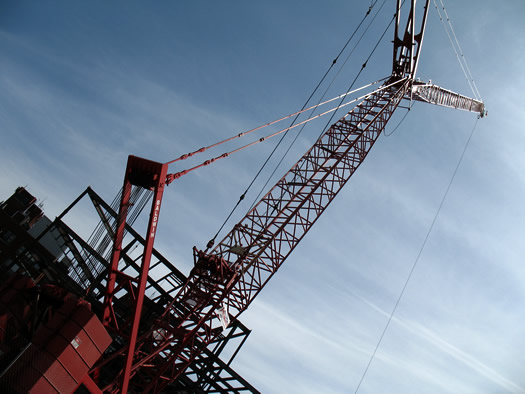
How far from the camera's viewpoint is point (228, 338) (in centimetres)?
2642

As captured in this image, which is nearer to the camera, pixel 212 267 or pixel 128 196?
pixel 128 196

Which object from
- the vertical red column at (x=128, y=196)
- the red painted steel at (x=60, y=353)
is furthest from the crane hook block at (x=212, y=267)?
the red painted steel at (x=60, y=353)

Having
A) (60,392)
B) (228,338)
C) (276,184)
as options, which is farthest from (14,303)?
(276,184)

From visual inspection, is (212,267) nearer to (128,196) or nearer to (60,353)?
(128,196)

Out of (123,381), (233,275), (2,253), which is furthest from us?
(233,275)

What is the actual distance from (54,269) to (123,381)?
8.88m

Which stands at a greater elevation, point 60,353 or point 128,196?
point 128,196

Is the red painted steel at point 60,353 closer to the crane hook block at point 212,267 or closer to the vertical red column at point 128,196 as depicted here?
the vertical red column at point 128,196

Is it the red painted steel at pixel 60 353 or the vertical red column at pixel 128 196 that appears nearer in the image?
the red painted steel at pixel 60 353

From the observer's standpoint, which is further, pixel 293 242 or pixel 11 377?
pixel 293 242

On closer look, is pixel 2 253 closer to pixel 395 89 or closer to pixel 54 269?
pixel 54 269

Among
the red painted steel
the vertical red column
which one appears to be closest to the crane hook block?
the vertical red column

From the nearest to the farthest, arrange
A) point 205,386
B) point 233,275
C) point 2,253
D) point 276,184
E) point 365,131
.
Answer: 1. point 2,253
2. point 233,275
3. point 205,386
4. point 276,184
5. point 365,131

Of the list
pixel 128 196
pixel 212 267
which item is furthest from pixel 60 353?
pixel 212 267
